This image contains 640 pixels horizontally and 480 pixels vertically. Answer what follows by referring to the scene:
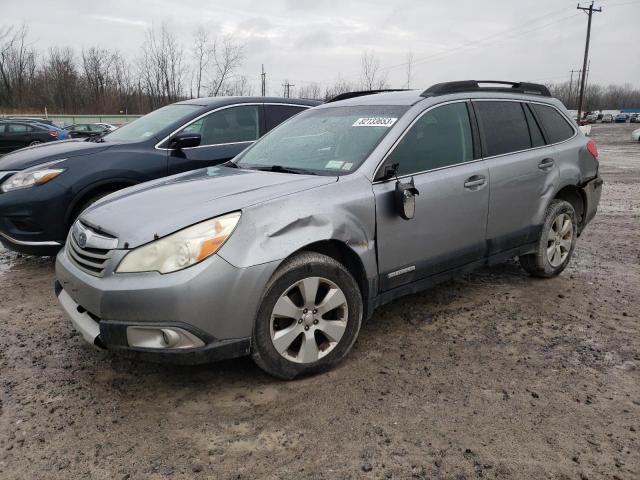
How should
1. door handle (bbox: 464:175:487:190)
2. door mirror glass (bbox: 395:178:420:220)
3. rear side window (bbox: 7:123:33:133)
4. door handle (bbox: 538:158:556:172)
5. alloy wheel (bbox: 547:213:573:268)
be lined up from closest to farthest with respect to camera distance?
door mirror glass (bbox: 395:178:420:220)
door handle (bbox: 464:175:487:190)
door handle (bbox: 538:158:556:172)
alloy wheel (bbox: 547:213:573:268)
rear side window (bbox: 7:123:33:133)

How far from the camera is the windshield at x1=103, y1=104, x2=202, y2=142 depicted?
18.2ft

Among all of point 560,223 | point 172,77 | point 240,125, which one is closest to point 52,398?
point 240,125

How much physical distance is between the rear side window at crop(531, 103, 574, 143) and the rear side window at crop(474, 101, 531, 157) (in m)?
0.29

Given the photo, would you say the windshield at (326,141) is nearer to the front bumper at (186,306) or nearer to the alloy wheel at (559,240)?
the front bumper at (186,306)

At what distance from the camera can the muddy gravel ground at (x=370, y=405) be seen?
7.52 feet

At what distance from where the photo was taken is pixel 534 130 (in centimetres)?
446

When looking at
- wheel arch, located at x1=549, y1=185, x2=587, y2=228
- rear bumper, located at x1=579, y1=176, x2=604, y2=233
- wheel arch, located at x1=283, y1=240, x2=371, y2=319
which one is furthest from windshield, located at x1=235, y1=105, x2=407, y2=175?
rear bumper, located at x1=579, y1=176, x2=604, y2=233

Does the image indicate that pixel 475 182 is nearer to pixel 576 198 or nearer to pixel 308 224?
pixel 308 224

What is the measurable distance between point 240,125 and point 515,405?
4.36 metres

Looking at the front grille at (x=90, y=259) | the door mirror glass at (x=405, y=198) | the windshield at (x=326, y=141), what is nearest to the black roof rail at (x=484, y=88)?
the windshield at (x=326, y=141)

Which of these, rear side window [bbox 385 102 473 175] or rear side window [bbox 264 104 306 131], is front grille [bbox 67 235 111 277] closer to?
rear side window [bbox 385 102 473 175]

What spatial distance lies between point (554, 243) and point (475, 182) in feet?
4.73

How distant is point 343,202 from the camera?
3.04 metres

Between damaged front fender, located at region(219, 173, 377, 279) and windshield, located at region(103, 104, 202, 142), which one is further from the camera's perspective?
windshield, located at region(103, 104, 202, 142)
